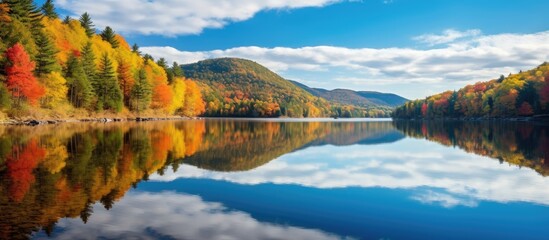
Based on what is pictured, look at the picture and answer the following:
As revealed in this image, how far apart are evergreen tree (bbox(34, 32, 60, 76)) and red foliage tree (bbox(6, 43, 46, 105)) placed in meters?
5.05

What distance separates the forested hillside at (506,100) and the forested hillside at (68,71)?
109m

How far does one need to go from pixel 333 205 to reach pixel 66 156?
15.4 metres

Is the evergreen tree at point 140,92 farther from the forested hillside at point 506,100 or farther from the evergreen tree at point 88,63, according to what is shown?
the forested hillside at point 506,100

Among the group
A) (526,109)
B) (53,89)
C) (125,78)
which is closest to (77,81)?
(53,89)

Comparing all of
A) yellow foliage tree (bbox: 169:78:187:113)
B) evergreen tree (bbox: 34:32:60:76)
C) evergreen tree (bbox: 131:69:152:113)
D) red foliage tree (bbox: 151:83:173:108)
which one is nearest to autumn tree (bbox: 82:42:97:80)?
evergreen tree (bbox: 34:32:60:76)

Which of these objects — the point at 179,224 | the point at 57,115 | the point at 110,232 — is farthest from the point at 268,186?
the point at 57,115

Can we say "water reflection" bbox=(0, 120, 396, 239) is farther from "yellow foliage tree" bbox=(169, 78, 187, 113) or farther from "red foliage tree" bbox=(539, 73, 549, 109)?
"red foliage tree" bbox=(539, 73, 549, 109)

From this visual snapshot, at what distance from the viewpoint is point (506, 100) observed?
132 metres

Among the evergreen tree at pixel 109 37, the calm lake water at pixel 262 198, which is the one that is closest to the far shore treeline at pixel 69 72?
the evergreen tree at pixel 109 37

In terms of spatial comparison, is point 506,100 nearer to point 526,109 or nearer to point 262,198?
point 526,109

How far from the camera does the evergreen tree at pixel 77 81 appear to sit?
71.4 metres

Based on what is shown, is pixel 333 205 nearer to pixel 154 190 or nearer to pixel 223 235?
pixel 223 235

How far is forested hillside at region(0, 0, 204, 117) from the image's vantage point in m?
56.2

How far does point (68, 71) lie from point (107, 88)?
35.3 feet
